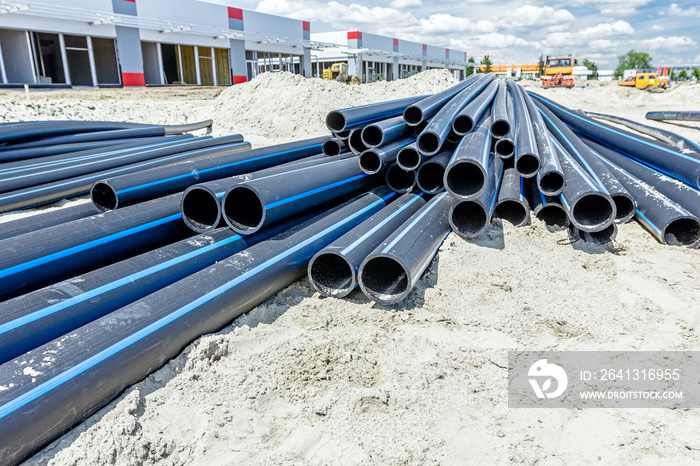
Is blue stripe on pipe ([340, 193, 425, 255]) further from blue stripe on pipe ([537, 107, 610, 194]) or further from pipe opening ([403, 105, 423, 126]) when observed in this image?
blue stripe on pipe ([537, 107, 610, 194])

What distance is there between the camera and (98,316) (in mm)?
2664

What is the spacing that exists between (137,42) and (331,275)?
78.3 feet

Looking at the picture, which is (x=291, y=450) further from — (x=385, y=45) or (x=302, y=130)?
(x=385, y=45)

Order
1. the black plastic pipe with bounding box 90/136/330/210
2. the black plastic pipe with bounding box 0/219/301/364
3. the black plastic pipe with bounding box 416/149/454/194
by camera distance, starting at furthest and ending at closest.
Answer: the black plastic pipe with bounding box 416/149/454/194
the black plastic pipe with bounding box 90/136/330/210
the black plastic pipe with bounding box 0/219/301/364

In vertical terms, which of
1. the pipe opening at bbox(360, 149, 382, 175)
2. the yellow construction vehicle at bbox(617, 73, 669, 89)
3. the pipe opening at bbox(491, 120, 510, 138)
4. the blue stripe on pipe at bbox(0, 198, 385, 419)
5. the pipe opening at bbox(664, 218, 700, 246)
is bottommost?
the pipe opening at bbox(664, 218, 700, 246)

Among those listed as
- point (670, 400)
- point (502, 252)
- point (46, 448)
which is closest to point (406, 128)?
point (502, 252)

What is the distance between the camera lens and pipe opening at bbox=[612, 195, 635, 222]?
4852 millimetres

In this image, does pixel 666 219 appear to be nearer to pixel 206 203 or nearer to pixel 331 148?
pixel 331 148

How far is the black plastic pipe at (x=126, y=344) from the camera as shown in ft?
6.48

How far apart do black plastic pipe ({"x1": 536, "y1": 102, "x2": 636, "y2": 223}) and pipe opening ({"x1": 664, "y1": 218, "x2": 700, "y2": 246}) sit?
0.40 m

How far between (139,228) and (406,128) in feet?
11.6

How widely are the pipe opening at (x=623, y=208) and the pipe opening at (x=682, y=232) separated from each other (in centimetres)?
38

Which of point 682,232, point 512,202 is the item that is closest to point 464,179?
point 512,202

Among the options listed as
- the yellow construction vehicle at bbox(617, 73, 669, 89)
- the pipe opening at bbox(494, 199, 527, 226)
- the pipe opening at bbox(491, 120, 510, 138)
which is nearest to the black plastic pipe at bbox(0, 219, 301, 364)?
the pipe opening at bbox(494, 199, 527, 226)
